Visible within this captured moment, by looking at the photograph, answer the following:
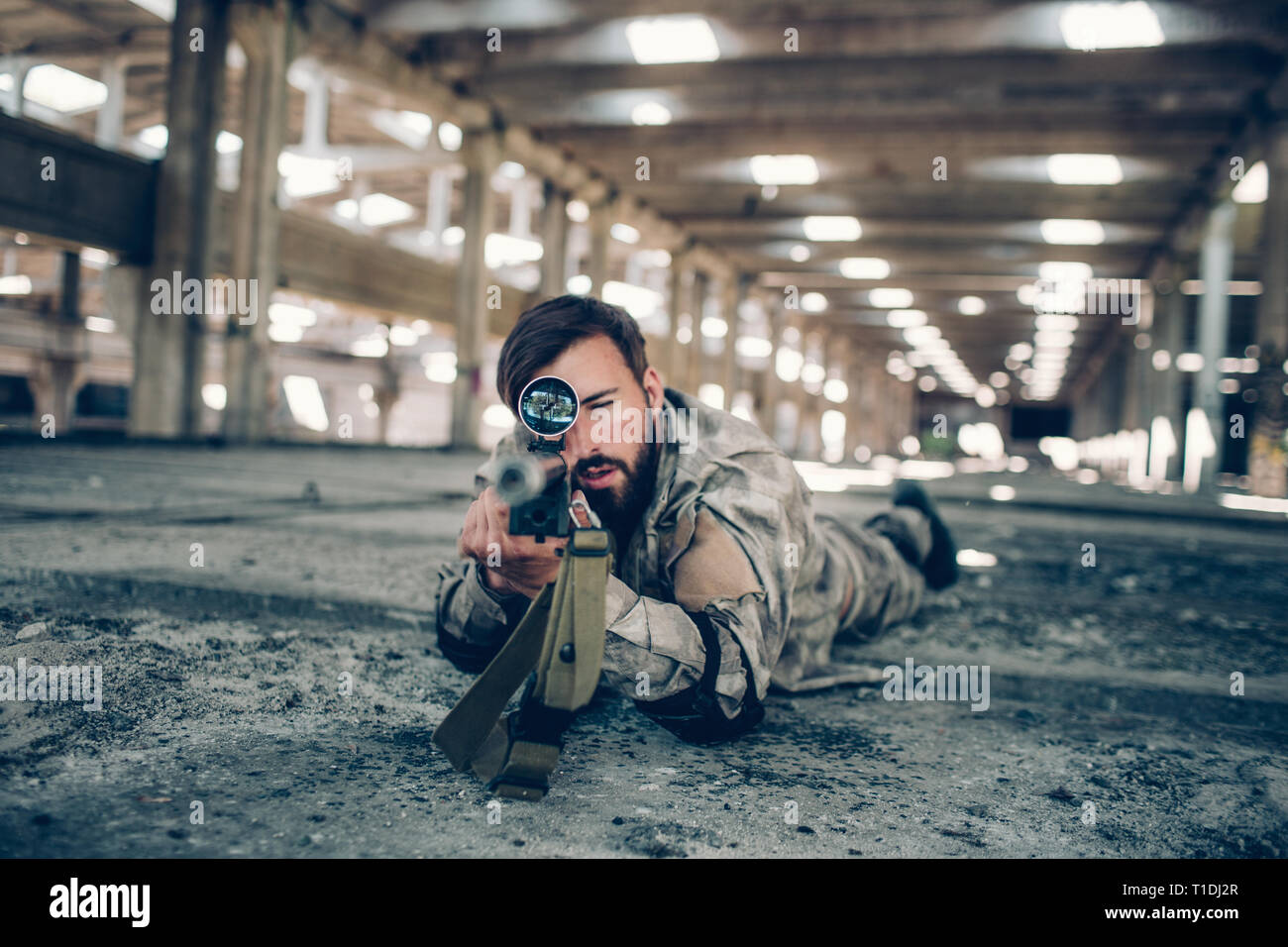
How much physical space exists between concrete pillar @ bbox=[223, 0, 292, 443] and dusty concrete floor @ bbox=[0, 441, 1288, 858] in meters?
8.50

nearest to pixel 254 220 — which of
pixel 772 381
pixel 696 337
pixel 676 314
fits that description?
pixel 676 314

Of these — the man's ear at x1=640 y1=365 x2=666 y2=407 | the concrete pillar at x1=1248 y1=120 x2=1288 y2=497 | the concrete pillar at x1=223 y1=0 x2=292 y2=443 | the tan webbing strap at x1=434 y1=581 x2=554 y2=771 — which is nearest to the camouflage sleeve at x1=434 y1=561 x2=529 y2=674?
the tan webbing strap at x1=434 y1=581 x2=554 y2=771

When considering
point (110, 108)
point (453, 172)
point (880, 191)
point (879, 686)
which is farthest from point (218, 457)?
point (453, 172)

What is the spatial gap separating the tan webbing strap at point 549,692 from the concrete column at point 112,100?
16581 mm

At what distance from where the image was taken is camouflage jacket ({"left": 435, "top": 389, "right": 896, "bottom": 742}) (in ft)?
4.25

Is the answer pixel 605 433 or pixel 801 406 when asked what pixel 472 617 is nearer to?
pixel 605 433

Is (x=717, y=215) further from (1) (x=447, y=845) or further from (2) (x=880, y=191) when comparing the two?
(1) (x=447, y=845)

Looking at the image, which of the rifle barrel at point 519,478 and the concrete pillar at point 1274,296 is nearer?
the rifle barrel at point 519,478

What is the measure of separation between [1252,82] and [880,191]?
6020 mm

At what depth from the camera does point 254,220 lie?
1079cm

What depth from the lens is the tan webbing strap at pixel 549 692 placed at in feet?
3.70

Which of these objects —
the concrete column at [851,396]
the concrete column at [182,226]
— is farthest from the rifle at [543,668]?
the concrete column at [851,396]

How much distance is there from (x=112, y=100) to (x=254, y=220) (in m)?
6.50

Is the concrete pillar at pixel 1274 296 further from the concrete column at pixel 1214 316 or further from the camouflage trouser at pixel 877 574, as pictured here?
the camouflage trouser at pixel 877 574
